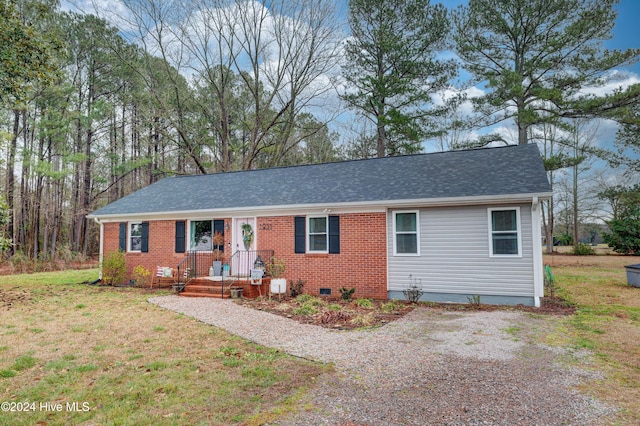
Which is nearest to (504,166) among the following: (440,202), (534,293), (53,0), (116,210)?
(440,202)

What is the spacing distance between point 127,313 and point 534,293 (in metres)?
9.74

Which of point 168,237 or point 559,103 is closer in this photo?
point 168,237

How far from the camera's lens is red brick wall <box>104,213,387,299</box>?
1108 cm

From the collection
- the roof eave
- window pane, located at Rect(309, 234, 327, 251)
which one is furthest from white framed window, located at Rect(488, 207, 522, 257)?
window pane, located at Rect(309, 234, 327, 251)

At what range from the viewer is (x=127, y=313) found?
9.10 meters

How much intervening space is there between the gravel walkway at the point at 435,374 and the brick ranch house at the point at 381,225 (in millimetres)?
2253

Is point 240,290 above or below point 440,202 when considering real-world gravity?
below

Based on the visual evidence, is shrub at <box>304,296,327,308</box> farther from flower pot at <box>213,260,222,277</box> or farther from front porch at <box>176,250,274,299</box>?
flower pot at <box>213,260,222,277</box>

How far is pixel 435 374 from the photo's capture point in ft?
15.9

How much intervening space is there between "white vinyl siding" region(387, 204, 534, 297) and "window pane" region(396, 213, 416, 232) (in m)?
0.19

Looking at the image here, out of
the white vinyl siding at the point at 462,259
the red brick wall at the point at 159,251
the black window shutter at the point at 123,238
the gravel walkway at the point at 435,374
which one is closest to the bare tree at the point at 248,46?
the black window shutter at the point at 123,238

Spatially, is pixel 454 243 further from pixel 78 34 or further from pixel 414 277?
pixel 78 34

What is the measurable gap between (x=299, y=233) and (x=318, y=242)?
2.19 feet

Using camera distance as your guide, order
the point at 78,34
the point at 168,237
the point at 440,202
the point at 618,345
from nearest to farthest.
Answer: the point at 618,345
the point at 440,202
the point at 168,237
the point at 78,34
